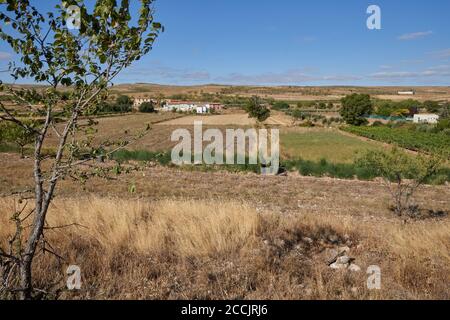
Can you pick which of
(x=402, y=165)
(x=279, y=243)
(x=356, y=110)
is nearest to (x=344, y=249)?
(x=279, y=243)

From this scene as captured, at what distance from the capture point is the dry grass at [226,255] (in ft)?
13.9

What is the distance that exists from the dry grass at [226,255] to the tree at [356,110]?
78.5m

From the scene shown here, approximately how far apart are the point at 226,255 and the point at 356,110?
80913mm

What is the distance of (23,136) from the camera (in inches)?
154

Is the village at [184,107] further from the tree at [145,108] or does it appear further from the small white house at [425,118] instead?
the small white house at [425,118]

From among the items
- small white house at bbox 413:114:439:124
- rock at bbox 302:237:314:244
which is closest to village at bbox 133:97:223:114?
small white house at bbox 413:114:439:124

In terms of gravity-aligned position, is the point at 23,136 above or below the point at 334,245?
above

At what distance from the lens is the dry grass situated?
13.9 feet

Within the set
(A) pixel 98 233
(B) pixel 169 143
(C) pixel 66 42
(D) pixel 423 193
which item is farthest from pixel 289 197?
(B) pixel 169 143

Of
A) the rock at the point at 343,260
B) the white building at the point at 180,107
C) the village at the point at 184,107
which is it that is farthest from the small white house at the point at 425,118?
the rock at the point at 343,260

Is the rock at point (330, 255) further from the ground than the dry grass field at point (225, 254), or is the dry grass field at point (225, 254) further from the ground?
the dry grass field at point (225, 254)

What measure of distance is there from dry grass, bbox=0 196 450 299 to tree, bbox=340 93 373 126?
78463 millimetres
